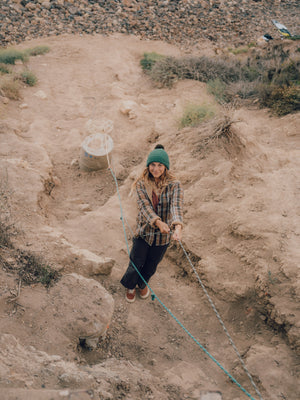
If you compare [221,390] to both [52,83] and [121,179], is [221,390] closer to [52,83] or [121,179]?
[121,179]

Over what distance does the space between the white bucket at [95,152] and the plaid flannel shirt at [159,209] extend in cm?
278

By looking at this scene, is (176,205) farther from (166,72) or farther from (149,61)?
(149,61)

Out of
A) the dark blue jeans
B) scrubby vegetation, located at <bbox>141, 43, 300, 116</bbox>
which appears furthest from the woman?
scrubby vegetation, located at <bbox>141, 43, 300, 116</bbox>

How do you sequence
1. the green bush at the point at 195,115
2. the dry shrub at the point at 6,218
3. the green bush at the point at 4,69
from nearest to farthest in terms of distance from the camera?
Result: 1. the dry shrub at the point at 6,218
2. the green bush at the point at 195,115
3. the green bush at the point at 4,69

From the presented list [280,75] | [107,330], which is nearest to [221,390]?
[107,330]

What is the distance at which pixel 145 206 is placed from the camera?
251 centimetres

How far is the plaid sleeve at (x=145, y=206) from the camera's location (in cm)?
242

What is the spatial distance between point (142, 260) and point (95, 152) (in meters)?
2.89

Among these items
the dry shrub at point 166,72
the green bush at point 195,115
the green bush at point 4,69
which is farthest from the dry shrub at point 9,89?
the green bush at point 195,115

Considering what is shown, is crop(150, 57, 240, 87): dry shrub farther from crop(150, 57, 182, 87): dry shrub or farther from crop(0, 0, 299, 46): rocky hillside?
crop(0, 0, 299, 46): rocky hillside

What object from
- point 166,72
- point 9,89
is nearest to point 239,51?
point 166,72

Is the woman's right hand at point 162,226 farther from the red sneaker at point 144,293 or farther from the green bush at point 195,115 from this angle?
the green bush at point 195,115

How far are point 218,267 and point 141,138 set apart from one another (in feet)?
12.1

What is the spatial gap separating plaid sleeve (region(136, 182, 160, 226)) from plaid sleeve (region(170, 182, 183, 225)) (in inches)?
5.7
